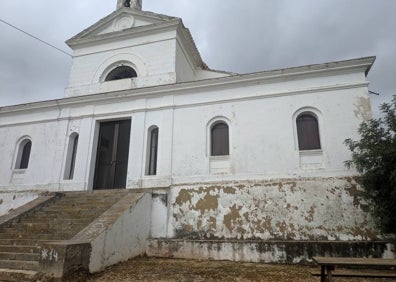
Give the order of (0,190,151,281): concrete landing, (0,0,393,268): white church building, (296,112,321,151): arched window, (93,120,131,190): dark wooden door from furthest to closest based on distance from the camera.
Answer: (93,120,131,190): dark wooden door < (296,112,321,151): arched window < (0,0,393,268): white church building < (0,190,151,281): concrete landing

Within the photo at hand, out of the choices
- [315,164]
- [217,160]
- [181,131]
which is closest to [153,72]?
[181,131]

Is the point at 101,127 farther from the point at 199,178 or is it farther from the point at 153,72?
the point at 199,178

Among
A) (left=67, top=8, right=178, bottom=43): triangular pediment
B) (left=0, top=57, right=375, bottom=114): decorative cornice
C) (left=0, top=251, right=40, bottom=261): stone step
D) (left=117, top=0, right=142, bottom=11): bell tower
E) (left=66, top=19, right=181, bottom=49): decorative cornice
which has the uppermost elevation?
(left=117, top=0, right=142, bottom=11): bell tower

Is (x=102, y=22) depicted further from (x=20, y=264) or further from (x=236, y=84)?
(x=20, y=264)

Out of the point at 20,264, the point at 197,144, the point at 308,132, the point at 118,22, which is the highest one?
the point at 118,22

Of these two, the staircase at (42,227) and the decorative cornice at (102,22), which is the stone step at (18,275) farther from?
the decorative cornice at (102,22)

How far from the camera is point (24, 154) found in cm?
1452

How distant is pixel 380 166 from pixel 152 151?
317 inches

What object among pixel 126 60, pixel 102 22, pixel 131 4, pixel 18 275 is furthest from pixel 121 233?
pixel 131 4

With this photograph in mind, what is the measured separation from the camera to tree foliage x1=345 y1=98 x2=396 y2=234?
8242mm

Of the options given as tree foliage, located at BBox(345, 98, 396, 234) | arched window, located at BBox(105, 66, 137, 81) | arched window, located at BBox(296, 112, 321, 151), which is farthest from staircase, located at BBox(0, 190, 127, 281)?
tree foliage, located at BBox(345, 98, 396, 234)

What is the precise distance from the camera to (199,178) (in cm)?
1107

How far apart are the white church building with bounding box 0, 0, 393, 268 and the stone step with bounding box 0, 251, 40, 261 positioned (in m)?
3.50

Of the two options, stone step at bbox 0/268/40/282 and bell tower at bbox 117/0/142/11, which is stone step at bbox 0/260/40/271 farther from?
bell tower at bbox 117/0/142/11
